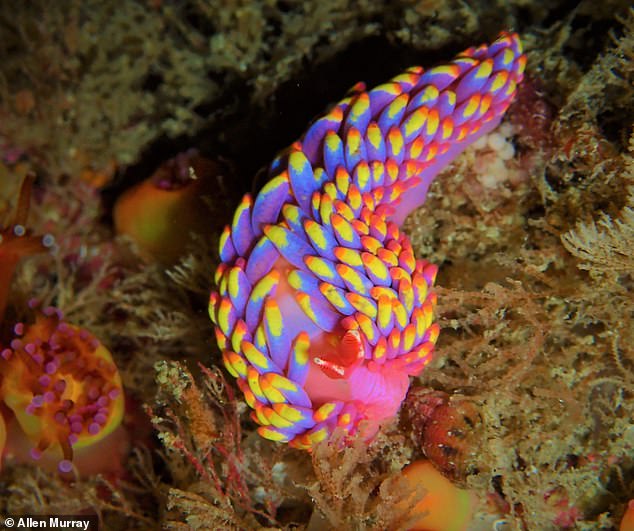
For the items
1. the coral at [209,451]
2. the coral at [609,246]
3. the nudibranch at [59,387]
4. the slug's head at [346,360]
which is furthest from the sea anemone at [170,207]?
the coral at [609,246]

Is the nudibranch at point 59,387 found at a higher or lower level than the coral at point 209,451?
higher

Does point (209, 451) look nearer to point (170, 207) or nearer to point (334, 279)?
point (334, 279)

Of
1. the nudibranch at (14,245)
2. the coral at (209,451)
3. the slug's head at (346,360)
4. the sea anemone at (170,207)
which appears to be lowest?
the coral at (209,451)

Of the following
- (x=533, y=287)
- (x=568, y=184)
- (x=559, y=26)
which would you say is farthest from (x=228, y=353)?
(x=559, y=26)

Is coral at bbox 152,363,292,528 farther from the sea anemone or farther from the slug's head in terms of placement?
the sea anemone

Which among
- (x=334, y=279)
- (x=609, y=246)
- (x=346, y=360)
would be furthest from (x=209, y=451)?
(x=609, y=246)

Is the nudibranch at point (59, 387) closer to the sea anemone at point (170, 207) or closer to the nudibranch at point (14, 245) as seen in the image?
the nudibranch at point (14, 245)

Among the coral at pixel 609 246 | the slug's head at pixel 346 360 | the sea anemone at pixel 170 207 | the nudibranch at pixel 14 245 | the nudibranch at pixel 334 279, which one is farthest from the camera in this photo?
the sea anemone at pixel 170 207

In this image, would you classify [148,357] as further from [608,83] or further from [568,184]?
[608,83]
